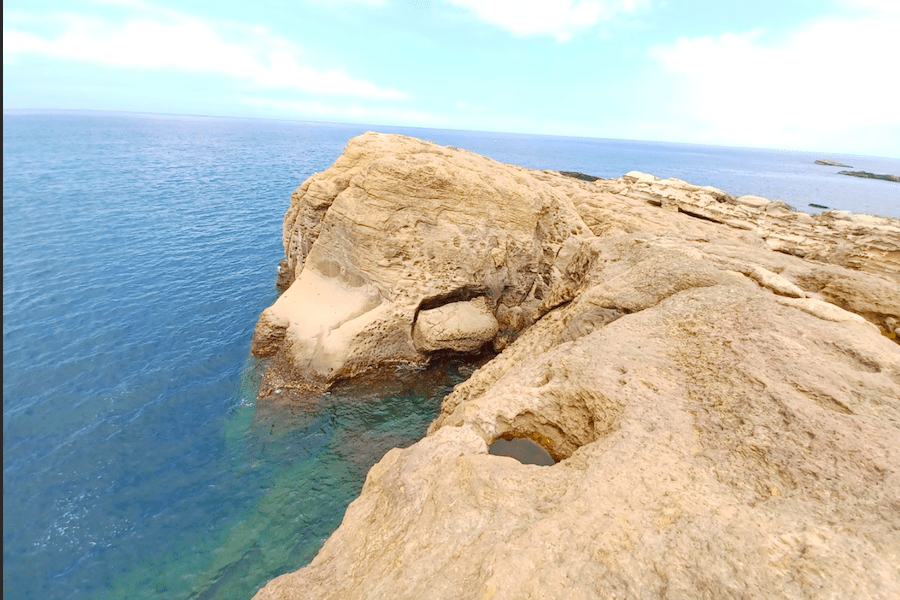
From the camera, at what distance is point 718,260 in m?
12.6

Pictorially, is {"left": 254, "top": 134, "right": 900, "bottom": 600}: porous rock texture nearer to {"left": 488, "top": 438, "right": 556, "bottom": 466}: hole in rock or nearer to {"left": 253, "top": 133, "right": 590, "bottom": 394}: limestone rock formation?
{"left": 488, "top": 438, "right": 556, "bottom": 466}: hole in rock

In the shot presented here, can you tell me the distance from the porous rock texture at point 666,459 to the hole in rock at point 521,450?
0.24 metres

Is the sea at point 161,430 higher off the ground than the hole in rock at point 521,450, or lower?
lower

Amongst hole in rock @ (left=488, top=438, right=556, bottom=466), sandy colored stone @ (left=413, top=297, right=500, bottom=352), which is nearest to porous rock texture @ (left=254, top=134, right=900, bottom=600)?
hole in rock @ (left=488, top=438, right=556, bottom=466)

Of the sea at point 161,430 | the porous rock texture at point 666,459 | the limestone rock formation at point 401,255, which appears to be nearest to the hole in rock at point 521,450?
the porous rock texture at point 666,459

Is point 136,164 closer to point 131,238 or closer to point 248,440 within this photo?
point 131,238

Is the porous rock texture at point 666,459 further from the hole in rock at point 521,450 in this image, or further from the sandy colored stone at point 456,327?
the sandy colored stone at point 456,327

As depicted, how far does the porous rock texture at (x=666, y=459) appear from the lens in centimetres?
551

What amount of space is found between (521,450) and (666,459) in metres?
3.50

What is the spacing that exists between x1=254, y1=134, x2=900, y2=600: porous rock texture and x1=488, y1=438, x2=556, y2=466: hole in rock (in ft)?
0.78

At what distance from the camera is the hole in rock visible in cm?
963

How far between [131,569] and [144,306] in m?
16.5

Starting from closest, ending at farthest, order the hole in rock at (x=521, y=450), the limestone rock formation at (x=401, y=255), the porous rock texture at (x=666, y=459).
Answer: the porous rock texture at (x=666, y=459), the hole in rock at (x=521, y=450), the limestone rock formation at (x=401, y=255)

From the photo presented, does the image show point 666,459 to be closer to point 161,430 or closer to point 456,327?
point 456,327
